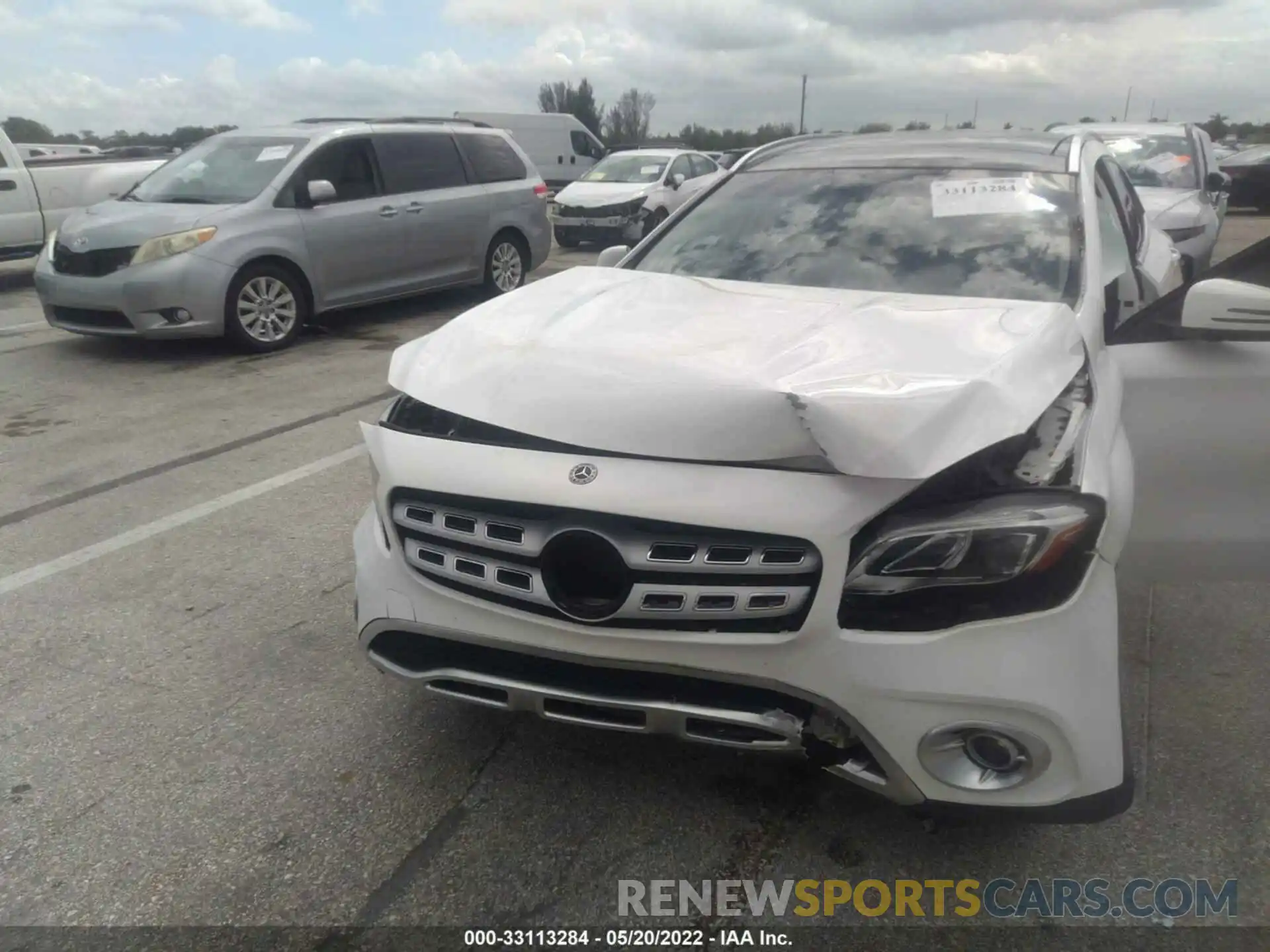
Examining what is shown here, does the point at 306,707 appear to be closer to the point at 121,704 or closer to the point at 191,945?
the point at 121,704

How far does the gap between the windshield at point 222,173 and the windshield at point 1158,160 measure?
7588mm

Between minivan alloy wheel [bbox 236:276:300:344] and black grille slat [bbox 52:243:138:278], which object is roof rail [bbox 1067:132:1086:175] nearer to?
minivan alloy wheel [bbox 236:276:300:344]

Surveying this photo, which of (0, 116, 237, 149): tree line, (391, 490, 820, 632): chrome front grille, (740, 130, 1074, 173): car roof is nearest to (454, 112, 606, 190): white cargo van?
(0, 116, 237, 149): tree line

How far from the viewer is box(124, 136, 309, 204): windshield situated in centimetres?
819

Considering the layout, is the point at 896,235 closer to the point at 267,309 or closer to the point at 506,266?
the point at 267,309

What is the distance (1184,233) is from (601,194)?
354 inches

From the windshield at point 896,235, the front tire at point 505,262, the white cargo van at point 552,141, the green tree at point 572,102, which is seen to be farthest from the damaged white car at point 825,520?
the green tree at point 572,102

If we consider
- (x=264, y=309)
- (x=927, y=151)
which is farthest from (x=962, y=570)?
(x=264, y=309)

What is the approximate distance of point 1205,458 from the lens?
2.84 meters

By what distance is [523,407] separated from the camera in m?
2.32

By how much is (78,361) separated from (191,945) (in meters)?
6.85

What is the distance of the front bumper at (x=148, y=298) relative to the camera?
741 centimetres

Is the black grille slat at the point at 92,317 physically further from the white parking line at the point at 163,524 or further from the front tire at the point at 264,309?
the white parking line at the point at 163,524

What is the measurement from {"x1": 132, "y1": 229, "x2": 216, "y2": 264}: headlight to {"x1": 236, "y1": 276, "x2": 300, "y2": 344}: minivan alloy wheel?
0.50 meters
